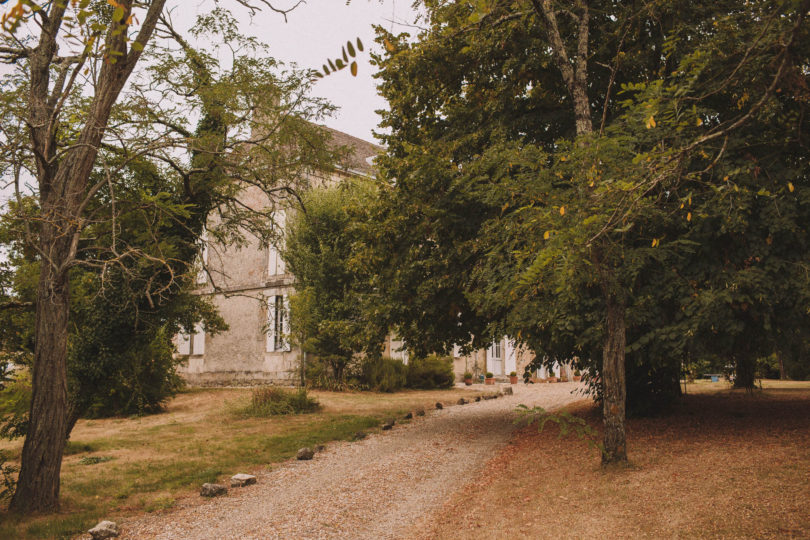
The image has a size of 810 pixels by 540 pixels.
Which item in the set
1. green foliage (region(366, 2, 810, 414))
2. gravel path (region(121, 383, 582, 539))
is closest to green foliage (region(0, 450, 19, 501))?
gravel path (region(121, 383, 582, 539))

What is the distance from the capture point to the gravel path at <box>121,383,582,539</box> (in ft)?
18.0

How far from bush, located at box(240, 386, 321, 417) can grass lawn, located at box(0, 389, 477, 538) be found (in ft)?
1.31

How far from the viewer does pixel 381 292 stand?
11.2 metres

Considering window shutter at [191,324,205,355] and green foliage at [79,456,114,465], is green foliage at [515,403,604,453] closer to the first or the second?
green foliage at [79,456,114,465]

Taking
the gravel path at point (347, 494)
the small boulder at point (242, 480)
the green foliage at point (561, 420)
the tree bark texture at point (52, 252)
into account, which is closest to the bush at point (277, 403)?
the gravel path at point (347, 494)

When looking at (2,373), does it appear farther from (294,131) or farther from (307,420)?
(307,420)

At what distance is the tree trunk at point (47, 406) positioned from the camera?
6.05 meters

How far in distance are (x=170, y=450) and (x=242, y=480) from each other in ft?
10.2

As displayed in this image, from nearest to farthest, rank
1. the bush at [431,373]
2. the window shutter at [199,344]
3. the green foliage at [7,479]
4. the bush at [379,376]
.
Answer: the green foliage at [7,479] < the bush at [379,376] < the bush at [431,373] < the window shutter at [199,344]

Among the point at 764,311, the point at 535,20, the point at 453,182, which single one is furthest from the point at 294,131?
the point at 764,311

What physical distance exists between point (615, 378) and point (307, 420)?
8.14 metres

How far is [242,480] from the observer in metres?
7.24

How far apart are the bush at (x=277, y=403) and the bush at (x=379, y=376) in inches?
207

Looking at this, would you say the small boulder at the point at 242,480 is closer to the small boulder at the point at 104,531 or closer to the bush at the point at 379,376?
the small boulder at the point at 104,531
